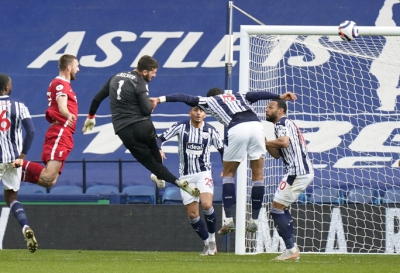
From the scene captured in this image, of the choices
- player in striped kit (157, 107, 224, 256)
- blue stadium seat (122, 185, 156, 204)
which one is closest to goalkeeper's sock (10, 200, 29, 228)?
player in striped kit (157, 107, 224, 256)

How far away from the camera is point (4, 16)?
17.3 metres

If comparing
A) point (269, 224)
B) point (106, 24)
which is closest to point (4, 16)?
point (106, 24)

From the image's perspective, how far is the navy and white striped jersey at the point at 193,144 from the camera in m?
11.1

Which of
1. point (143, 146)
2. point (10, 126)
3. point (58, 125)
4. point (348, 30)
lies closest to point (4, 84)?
point (10, 126)

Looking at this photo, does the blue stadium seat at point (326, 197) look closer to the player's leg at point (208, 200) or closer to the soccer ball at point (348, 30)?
the player's leg at point (208, 200)

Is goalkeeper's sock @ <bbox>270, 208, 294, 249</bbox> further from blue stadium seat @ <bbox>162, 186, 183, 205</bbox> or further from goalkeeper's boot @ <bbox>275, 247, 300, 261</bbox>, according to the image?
blue stadium seat @ <bbox>162, 186, 183, 205</bbox>

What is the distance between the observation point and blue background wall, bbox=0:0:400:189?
16234mm

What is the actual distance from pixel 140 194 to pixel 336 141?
3.23m

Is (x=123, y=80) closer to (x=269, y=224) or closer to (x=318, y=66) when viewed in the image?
(x=269, y=224)

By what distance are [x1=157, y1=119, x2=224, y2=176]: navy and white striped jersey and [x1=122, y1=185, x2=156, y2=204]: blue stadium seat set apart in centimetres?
259

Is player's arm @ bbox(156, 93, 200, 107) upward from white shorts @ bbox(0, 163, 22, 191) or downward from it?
upward

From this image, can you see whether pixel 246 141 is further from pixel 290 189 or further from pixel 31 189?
pixel 31 189

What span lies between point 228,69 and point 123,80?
2.40 m

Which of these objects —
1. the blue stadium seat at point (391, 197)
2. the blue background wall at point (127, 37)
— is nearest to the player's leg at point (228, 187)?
the blue stadium seat at point (391, 197)
